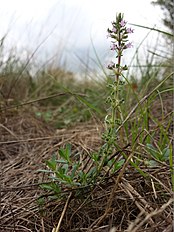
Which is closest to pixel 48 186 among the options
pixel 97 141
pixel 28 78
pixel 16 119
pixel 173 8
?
pixel 97 141

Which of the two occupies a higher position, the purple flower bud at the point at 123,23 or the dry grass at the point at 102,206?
the purple flower bud at the point at 123,23

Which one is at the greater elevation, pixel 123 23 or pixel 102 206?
pixel 123 23

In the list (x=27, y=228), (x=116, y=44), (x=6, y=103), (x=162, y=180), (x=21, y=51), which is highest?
(x=21, y=51)

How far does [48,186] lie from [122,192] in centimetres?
24

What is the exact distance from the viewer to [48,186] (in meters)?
0.97

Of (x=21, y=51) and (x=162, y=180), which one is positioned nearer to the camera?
(x=162, y=180)

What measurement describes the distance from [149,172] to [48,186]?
35 centimetres

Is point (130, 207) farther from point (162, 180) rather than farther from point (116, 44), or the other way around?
point (116, 44)

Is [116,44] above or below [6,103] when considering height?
above

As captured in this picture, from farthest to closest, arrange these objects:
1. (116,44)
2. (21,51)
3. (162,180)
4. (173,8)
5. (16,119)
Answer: (21,51) → (16,119) → (173,8) → (162,180) → (116,44)

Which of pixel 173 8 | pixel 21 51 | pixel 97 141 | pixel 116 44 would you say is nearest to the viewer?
pixel 116 44

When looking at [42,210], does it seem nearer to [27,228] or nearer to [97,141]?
[27,228]

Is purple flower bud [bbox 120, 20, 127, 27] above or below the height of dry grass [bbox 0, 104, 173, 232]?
above

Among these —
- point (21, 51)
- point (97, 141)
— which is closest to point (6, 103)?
point (97, 141)
